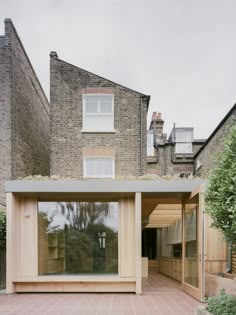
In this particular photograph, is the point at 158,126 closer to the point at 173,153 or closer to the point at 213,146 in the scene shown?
the point at 173,153

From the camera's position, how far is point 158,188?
8.64 metres

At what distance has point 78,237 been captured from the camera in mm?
8922

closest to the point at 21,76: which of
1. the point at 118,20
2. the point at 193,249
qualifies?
the point at 118,20

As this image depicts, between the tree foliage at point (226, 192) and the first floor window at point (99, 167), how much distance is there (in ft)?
28.0

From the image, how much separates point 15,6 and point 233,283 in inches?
459

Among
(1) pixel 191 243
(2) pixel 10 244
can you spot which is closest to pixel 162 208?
(1) pixel 191 243

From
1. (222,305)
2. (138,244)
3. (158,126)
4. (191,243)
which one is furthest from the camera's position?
(158,126)

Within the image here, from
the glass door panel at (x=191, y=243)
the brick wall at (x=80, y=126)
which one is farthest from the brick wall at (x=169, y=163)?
the glass door panel at (x=191, y=243)

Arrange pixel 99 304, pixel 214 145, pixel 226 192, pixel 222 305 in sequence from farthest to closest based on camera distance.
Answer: pixel 214 145 → pixel 99 304 → pixel 226 192 → pixel 222 305

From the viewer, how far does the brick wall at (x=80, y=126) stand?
14.3 m

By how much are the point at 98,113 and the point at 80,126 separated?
96cm

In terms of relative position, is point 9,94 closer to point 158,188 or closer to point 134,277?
point 158,188

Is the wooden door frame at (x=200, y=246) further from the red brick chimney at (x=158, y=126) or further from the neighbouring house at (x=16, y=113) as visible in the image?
the red brick chimney at (x=158, y=126)

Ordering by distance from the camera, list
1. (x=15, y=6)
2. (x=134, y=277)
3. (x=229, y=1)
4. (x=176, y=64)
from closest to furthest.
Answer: (x=134, y=277) → (x=229, y=1) → (x=15, y=6) → (x=176, y=64)
